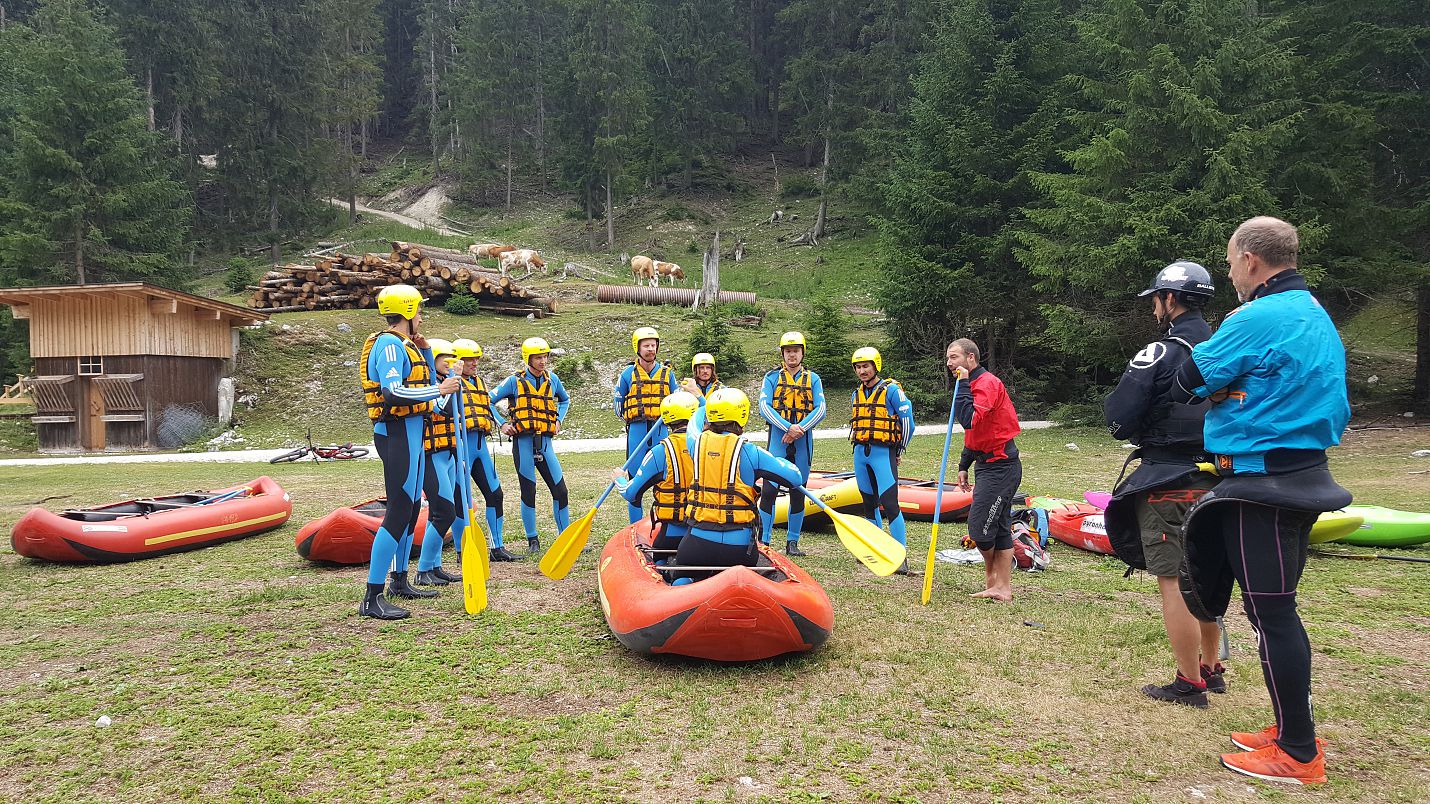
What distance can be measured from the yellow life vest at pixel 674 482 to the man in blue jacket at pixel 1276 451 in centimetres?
296

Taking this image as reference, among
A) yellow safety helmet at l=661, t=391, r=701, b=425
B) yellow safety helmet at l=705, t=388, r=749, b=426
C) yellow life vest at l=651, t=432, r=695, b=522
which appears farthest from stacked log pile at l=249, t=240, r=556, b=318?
yellow safety helmet at l=705, t=388, r=749, b=426

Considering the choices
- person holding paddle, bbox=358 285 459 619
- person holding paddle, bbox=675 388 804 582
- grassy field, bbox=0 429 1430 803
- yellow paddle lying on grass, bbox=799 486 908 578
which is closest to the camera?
grassy field, bbox=0 429 1430 803

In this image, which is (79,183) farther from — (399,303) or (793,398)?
(793,398)

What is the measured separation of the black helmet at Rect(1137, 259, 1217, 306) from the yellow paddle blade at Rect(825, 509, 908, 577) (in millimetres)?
2340

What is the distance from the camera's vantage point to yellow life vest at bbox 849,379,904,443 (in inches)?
283

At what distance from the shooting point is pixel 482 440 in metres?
7.50

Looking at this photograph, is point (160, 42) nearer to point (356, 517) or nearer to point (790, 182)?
point (790, 182)

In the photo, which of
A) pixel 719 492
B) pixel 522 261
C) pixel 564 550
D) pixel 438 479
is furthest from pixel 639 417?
pixel 522 261

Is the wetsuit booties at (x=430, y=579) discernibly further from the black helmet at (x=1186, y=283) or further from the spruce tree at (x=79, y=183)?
the spruce tree at (x=79, y=183)

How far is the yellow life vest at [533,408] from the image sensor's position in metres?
7.70

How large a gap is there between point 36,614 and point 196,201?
132 feet

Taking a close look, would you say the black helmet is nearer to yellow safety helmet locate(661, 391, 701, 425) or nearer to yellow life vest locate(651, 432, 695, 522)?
yellow life vest locate(651, 432, 695, 522)

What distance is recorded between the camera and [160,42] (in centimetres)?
3622

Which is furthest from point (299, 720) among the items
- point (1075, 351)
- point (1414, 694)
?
point (1075, 351)
